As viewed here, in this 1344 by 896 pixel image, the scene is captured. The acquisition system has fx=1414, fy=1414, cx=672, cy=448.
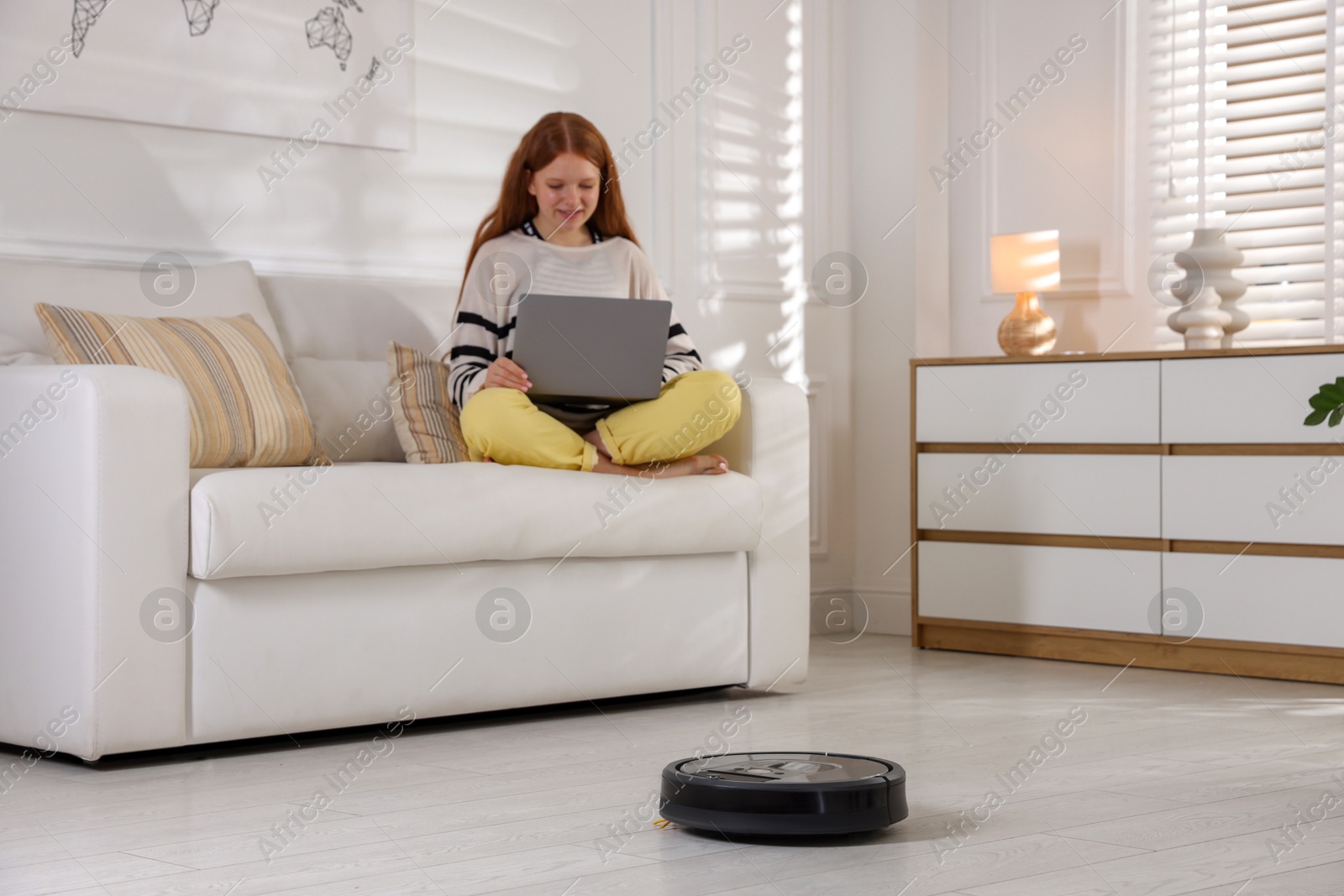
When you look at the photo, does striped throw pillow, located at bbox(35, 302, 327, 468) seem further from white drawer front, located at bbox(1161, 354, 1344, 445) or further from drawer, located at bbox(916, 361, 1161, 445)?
white drawer front, located at bbox(1161, 354, 1344, 445)

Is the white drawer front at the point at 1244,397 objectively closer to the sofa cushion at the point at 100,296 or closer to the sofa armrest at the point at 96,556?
the sofa cushion at the point at 100,296

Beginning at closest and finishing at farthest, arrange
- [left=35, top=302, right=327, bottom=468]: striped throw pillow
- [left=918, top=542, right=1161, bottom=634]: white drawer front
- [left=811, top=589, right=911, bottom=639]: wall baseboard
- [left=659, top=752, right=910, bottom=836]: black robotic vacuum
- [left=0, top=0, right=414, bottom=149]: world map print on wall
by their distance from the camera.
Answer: [left=659, top=752, right=910, bottom=836]: black robotic vacuum, [left=35, top=302, right=327, bottom=468]: striped throw pillow, [left=0, top=0, right=414, bottom=149]: world map print on wall, [left=918, top=542, right=1161, bottom=634]: white drawer front, [left=811, top=589, right=911, bottom=639]: wall baseboard

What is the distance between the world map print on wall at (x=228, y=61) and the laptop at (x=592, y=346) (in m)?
1.04

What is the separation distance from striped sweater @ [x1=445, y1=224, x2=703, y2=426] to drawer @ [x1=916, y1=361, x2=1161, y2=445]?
0.94m

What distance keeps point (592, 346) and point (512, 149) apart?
1.25 meters

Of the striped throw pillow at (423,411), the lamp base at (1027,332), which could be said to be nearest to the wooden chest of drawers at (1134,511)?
the lamp base at (1027,332)

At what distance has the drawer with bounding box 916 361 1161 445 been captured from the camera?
3.45 meters

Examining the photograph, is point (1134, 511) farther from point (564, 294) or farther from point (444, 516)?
point (444, 516)

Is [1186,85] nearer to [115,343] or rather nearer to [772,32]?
[772,32]

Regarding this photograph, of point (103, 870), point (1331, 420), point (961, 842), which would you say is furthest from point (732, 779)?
point (1331, 420)

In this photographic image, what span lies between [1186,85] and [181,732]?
324 cm

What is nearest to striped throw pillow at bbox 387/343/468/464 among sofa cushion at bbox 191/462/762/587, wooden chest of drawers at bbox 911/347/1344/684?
sofa cushion at bbox 191/462/762/587

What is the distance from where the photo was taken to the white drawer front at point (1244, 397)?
3.18m

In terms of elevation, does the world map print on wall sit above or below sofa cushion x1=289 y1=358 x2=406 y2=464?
above
